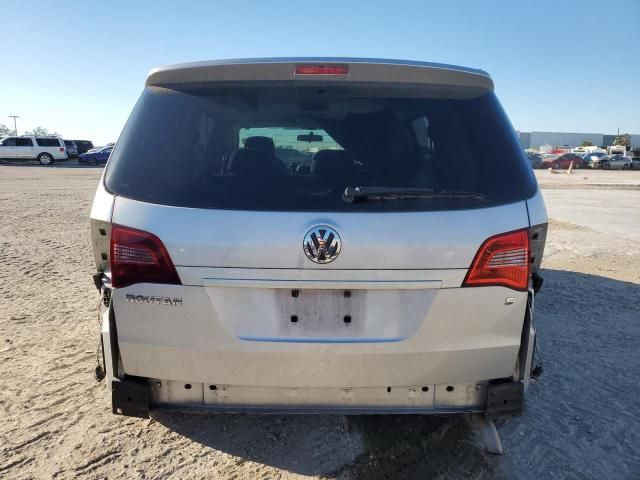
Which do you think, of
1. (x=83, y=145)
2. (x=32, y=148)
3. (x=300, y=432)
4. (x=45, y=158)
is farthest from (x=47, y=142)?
(x=300, y=432)

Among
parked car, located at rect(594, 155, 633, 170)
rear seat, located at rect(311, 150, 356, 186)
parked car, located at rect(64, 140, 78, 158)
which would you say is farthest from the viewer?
parked car, located at rect(594, 155, 633, 170)

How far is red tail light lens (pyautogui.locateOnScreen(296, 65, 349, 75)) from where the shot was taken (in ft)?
7.63

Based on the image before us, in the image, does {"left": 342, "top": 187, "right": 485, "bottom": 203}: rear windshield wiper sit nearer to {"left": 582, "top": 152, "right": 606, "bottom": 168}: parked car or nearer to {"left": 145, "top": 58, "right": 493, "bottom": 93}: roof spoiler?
{"left": 145, "top": 58, "right": 493, "bottom": 93}: roof spoiler

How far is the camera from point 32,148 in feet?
129

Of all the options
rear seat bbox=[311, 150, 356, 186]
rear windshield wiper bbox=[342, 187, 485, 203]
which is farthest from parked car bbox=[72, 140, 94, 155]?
rear windshield wiper bbox=[342, 187, 485, 203]

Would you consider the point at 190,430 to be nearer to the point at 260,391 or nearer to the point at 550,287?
the point at 260,391

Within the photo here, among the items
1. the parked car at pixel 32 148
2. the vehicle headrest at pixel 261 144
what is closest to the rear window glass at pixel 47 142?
the parked car at pixel 32 148

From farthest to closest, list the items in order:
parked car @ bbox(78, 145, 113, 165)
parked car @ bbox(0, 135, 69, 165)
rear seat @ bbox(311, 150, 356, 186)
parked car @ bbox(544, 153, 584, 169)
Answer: parked car @ bbox(544, 153, 584, 169) → parked car @ bbox(78, 145, 113, 165) → parked car @ bbox(0, 135, 69, 165) → rear seat @ bbox(311, 150, 356, 186)

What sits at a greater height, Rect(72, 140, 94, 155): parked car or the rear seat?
the rear seat

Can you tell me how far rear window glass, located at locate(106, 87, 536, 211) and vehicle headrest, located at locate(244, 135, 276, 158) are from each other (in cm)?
9

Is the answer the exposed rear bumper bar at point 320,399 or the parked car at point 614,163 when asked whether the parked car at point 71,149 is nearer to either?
the exposed rear bumper bar at point 320,399

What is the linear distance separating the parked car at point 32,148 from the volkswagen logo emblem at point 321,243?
43.7 m

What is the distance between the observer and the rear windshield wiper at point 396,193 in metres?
2.14

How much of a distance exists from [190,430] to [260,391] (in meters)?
0.94
